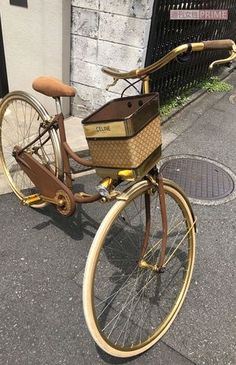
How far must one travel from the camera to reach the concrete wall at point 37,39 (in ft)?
14.3

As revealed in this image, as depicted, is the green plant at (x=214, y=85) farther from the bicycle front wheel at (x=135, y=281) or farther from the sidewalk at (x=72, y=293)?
the bicycle front wheel at (x=135, y=281)

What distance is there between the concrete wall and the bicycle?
1.42 meters

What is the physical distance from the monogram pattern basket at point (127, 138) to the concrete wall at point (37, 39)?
2694 mm

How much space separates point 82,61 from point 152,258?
9.36ft

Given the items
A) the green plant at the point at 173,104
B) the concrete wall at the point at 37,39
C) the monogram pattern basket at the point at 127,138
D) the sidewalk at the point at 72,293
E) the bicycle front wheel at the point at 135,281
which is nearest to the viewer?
the monogram pattern basket at the point at 127,138

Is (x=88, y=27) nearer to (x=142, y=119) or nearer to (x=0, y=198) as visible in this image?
(x=0, y=198)

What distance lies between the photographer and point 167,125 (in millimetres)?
5465

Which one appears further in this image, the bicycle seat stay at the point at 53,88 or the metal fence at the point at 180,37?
the metal fence at the point at 180,37

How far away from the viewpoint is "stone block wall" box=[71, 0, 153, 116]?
411cm

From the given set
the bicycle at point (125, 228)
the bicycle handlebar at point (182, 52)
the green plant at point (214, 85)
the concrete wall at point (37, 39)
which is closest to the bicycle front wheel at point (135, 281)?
the bicycle at point (125, 228)

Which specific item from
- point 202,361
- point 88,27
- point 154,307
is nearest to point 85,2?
point 88,27

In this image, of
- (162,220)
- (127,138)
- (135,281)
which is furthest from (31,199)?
(127,138)

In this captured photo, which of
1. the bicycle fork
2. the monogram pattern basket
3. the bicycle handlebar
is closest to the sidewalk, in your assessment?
the bicycle fork

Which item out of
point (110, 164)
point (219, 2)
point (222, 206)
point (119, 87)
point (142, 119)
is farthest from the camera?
point (219, 2)
